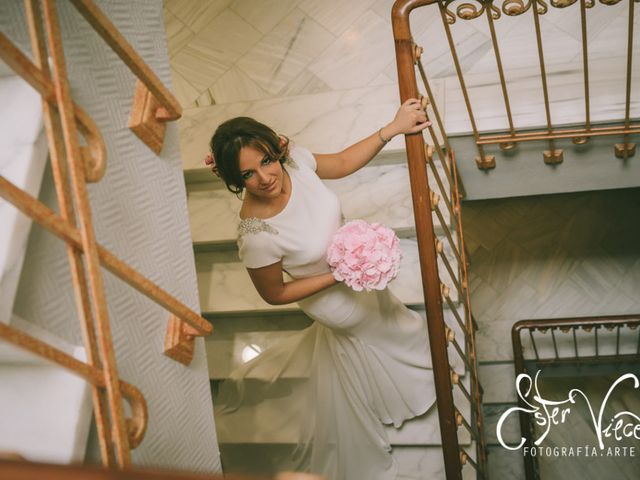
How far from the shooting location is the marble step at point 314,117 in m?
3.92

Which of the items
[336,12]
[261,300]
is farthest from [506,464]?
[336,12]

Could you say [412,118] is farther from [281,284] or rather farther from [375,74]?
[375,74]

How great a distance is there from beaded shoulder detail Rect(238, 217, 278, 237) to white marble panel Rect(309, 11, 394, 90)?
7.16 feet

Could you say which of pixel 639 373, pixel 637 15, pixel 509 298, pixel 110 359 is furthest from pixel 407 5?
pixel 639 373

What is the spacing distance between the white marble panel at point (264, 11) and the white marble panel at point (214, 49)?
0.05 meters

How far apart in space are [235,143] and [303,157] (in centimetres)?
54

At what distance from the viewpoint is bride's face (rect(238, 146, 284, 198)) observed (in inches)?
93.6

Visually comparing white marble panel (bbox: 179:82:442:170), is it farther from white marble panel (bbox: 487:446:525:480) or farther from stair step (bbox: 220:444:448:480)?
white marble panel (bbox: 487:446:525:480)

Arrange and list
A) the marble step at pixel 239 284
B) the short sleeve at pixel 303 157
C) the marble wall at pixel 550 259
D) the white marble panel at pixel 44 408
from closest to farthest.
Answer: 1. the white marble panel at pixel 44 408
2. the short sleeve at pixel 303 157
3. the marble step at pixel 239 284
4. the marble wall at pixel 550 259

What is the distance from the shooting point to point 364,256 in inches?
95.9

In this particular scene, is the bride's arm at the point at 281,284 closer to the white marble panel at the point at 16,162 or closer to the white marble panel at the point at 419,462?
A: the white marble panel at the point at 419,462

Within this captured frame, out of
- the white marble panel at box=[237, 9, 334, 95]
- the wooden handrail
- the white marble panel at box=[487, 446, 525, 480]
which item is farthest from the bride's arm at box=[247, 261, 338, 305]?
the white marble panel at box=[487, 446, 525, 480]

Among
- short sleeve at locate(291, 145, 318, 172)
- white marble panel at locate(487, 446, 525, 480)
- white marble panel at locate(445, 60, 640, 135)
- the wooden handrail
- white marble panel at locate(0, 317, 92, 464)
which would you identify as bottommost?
white marble panel at locate(487, 446, 525, 480)

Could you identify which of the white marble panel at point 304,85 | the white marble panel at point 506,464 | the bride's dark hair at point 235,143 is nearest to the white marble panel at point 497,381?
the white marble panel at point 506,464
